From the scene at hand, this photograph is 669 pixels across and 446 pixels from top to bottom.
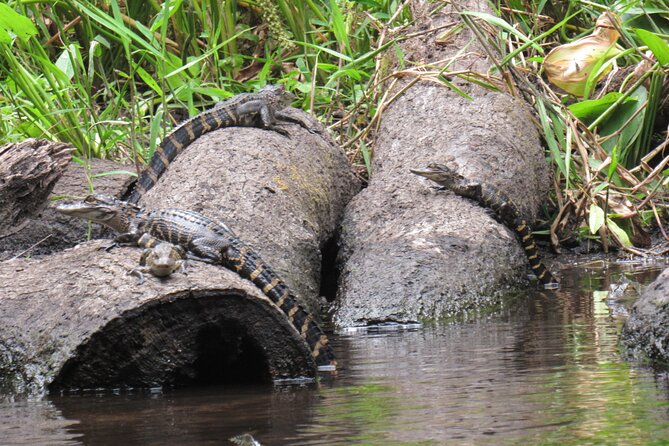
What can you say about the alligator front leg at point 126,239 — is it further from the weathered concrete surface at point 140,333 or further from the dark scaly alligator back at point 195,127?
the dark scaly alligator back at point 195,127

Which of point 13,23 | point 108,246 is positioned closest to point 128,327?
point 108,246

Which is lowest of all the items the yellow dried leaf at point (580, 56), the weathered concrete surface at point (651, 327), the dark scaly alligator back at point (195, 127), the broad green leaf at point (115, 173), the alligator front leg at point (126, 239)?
the weathered concrete surface at point (651, 327)

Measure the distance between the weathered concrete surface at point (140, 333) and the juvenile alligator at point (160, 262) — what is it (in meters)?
0.04

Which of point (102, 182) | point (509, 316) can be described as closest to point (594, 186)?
point (509, 316)

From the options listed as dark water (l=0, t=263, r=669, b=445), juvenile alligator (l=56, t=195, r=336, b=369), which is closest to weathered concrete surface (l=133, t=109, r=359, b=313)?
juvenile alligator (l=56, t=195, r=336, b=369)

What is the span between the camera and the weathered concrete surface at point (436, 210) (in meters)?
6.12

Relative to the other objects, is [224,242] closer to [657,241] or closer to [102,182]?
[102,182]

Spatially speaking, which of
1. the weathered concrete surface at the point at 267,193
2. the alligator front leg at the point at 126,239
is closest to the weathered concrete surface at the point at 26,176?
the weathered concrete surface at the point at 267,193

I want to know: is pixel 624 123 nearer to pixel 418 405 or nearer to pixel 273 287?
pixel 273 287

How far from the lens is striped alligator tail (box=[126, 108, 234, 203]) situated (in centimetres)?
737

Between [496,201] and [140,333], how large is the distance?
3.57m

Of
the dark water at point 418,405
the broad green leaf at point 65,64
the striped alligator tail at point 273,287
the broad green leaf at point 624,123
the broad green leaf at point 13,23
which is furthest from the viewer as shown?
the broad green leaf at point 65,64

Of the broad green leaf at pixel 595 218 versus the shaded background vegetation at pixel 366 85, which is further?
the shaded background vegetation at pixel 366 85

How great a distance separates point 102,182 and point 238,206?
71.5 inches
